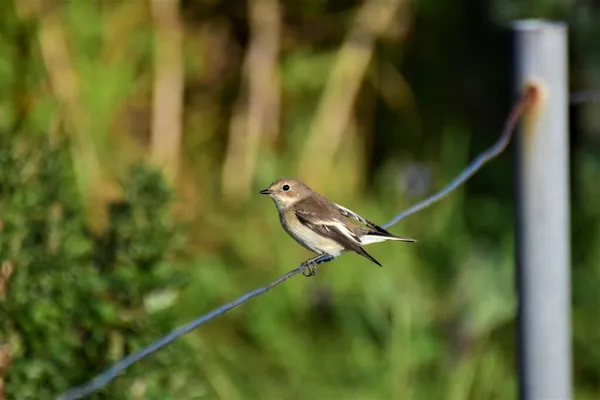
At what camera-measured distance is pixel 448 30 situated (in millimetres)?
7367

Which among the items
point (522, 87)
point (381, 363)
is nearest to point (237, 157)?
point (381, 363)

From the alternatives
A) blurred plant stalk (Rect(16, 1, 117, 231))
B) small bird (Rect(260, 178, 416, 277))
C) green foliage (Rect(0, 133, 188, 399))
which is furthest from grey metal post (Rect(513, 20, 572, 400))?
blurred plant stalk (Rect(16, 1, 117, 231))

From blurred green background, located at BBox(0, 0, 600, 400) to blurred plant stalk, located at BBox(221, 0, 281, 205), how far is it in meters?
0.01

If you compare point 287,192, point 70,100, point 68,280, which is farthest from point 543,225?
point 70,100

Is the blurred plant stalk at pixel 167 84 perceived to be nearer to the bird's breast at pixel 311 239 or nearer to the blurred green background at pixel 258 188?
the blurred green background at pixel 258 188

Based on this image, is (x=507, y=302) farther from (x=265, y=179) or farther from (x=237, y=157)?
(x=237, y=157)

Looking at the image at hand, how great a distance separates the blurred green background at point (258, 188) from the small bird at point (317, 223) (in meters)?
0.36

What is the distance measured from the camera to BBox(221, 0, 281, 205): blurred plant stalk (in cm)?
673

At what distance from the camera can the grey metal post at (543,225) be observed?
2846mm

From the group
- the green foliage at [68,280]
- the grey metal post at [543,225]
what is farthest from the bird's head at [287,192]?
the grey metal post at [543,225]

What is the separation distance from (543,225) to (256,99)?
4086 mm

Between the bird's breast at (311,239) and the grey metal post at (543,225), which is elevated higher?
the grey metal post at (543,225)

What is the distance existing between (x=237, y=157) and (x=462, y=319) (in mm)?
2026

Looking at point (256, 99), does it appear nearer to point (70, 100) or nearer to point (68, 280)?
point (70, 100)
